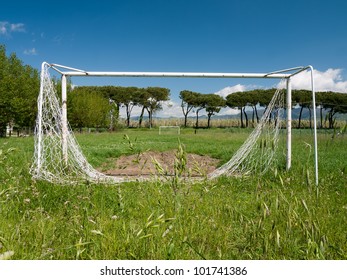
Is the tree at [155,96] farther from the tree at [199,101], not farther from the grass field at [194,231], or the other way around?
the grass field at [194,231]

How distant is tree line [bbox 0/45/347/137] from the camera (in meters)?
24.8

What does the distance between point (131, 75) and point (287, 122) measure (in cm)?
351

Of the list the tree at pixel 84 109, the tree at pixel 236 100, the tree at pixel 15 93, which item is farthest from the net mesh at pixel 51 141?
the tree at pixel 236 100

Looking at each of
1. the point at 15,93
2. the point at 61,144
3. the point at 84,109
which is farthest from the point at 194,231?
the point at 84,109

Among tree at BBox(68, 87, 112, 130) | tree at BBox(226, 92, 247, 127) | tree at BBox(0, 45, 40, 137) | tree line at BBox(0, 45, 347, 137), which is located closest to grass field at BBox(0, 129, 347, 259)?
tree line at BBox(0, 45, 347, 137)

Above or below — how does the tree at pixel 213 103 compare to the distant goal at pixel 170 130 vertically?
above

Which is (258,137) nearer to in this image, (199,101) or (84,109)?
(84,109)

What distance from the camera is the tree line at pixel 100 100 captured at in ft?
81.4

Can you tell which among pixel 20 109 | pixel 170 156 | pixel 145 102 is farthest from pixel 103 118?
pixel 170 156

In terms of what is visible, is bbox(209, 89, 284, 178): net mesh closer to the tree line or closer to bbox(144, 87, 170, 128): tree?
the tree line

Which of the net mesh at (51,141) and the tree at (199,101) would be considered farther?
the tree at (199,101)

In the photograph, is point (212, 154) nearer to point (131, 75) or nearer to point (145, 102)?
point (131, 75)

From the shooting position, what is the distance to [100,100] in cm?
4216
